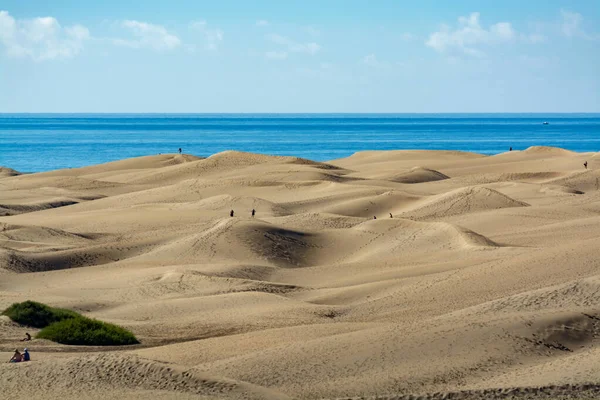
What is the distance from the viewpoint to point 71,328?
18.2 meters

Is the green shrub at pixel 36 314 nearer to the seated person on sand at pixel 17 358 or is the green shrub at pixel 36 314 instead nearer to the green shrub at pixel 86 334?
the green shrub at pixel 86 334

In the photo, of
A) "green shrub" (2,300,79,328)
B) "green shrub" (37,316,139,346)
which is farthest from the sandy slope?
"green shrub" (37,316,139,346)

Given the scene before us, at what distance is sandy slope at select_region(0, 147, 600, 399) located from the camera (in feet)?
48.5

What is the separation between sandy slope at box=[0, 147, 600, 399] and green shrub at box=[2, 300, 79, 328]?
0.81 feet

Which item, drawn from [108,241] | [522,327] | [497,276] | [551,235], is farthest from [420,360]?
[108,241]

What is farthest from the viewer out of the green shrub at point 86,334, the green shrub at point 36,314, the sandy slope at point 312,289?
the green shrub at point 36,314

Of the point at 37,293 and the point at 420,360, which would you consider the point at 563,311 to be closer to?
the point at 420,360

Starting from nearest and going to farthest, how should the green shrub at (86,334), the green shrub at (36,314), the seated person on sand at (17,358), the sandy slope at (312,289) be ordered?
the sandy slope at (312,289)
the seated person on sand at (17,358)
the green shrub at (86,334)
the green shrub at (36,314)

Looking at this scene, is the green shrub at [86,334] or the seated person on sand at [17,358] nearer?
the seated person on sand at [17,358]

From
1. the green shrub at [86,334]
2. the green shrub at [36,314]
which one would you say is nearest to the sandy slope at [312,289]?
the green shrub at [36,314]

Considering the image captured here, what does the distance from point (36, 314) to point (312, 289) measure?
297 inches

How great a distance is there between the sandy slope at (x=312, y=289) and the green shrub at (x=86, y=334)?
504 millimetres

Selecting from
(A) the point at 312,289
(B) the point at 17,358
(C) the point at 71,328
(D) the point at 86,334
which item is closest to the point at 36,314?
(C) the point at 71,328

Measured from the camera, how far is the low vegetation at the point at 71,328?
17.9m
